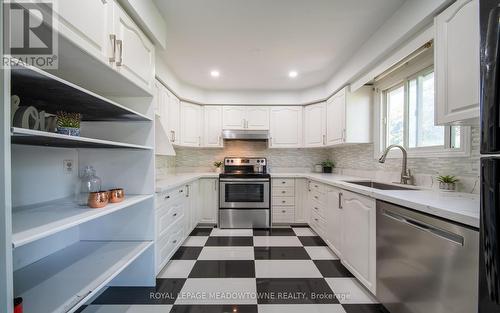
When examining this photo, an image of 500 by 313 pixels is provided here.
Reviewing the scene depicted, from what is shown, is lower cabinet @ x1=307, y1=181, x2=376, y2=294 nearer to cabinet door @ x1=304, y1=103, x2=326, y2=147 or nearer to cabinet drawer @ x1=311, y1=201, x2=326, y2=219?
cabinet drawer @ x1=311, y1=201, x2=326, y2=219

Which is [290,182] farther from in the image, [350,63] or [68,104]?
[68,104]

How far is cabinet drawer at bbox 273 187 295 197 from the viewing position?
11.3ft

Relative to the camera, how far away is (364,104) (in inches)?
111

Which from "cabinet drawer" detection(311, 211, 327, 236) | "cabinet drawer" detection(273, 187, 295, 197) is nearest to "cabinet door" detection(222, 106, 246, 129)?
"cabinet drawer" detection(273, 187, 295, 197)

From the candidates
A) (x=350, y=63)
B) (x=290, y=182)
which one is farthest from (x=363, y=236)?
(x=350, y=63)

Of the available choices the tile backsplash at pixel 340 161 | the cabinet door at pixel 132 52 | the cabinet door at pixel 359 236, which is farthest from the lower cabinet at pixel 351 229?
the cabinet door at pixel 132 52

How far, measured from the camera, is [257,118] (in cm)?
378

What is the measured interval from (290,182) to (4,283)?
124 inches

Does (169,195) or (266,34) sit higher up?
(266,34)

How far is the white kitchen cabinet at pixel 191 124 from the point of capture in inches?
137

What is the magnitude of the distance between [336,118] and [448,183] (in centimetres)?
166

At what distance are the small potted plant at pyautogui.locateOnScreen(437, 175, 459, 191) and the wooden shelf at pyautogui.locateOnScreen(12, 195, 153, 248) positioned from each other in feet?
7.70

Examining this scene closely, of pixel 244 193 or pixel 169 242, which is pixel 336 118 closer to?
pixel 244 193

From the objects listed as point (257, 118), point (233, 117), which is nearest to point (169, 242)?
point (233, 117)
